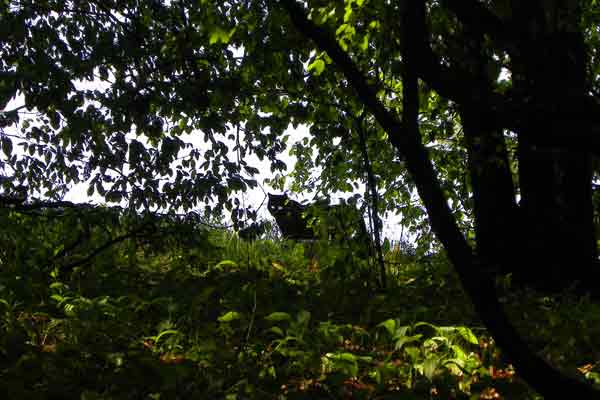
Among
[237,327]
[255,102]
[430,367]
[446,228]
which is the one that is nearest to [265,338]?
[237,327]

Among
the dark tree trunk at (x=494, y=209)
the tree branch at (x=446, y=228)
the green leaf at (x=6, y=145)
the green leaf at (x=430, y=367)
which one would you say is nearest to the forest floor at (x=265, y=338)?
the green leaf at (x=430, y=367)

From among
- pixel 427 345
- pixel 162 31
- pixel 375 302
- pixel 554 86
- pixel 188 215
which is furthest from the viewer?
pixel 162 31

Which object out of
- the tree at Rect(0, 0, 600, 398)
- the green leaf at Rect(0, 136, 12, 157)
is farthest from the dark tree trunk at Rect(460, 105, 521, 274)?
the green leaf at Rect(0, 136, 12, 157)

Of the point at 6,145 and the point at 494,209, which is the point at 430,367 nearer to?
the point at 494,209

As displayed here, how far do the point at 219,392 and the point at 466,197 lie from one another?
5.44m

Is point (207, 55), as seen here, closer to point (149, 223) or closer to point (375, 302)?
point (149, 223)

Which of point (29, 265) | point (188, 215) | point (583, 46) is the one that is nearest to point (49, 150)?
point (29, 265)

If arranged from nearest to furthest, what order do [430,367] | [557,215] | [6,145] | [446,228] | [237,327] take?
[446,228] < [430,367] < [237,327] < [6,145] < [557,215]

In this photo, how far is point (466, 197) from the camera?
745 cm

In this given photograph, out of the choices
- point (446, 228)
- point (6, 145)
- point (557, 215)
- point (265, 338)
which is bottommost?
point (265, 338)

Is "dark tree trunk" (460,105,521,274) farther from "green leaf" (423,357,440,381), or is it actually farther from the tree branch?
the tree branch

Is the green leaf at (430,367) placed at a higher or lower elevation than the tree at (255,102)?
lower

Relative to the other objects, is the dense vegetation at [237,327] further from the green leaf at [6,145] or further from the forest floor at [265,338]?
the green leaf at [6,145]

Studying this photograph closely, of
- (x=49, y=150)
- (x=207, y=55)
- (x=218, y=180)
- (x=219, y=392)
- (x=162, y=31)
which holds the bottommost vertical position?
(x=219, y=392)
